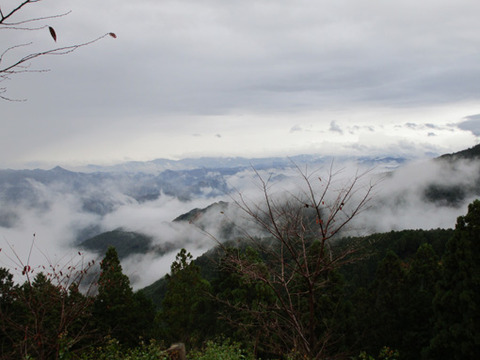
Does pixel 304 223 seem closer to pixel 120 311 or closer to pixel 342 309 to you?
pixel 342 309

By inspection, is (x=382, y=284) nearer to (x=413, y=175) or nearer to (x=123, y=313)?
(x=123, y=313)

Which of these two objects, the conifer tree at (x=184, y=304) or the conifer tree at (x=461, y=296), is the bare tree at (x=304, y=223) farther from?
the conifer tree at (x=184, y=304)

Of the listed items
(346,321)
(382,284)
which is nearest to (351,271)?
(382,284)

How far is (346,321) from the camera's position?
46.7 ft

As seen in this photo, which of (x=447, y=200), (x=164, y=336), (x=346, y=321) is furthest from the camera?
(x=447, y=200)

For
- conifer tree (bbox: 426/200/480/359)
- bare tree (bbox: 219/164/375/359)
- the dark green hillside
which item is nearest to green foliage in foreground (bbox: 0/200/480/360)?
conifer tree (bbox: 426/200/480/359)

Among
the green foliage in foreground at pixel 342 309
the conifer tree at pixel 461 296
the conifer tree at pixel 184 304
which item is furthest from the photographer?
the conifer tree at pixel 184 304

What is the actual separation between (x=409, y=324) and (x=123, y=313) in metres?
14.5

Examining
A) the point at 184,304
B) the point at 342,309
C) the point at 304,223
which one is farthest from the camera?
the point at 184,304

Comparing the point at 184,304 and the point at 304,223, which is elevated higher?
the point at 304,223

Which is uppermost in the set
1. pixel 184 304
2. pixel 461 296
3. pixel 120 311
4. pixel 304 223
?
pixel 304 223

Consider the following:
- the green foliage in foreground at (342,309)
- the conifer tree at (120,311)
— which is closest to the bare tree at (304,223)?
the green foliage in foreground at (342,309)

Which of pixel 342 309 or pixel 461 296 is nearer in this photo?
pixel 461 296

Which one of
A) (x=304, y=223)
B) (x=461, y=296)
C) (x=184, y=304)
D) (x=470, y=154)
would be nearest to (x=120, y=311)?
(x=184, y=304)
